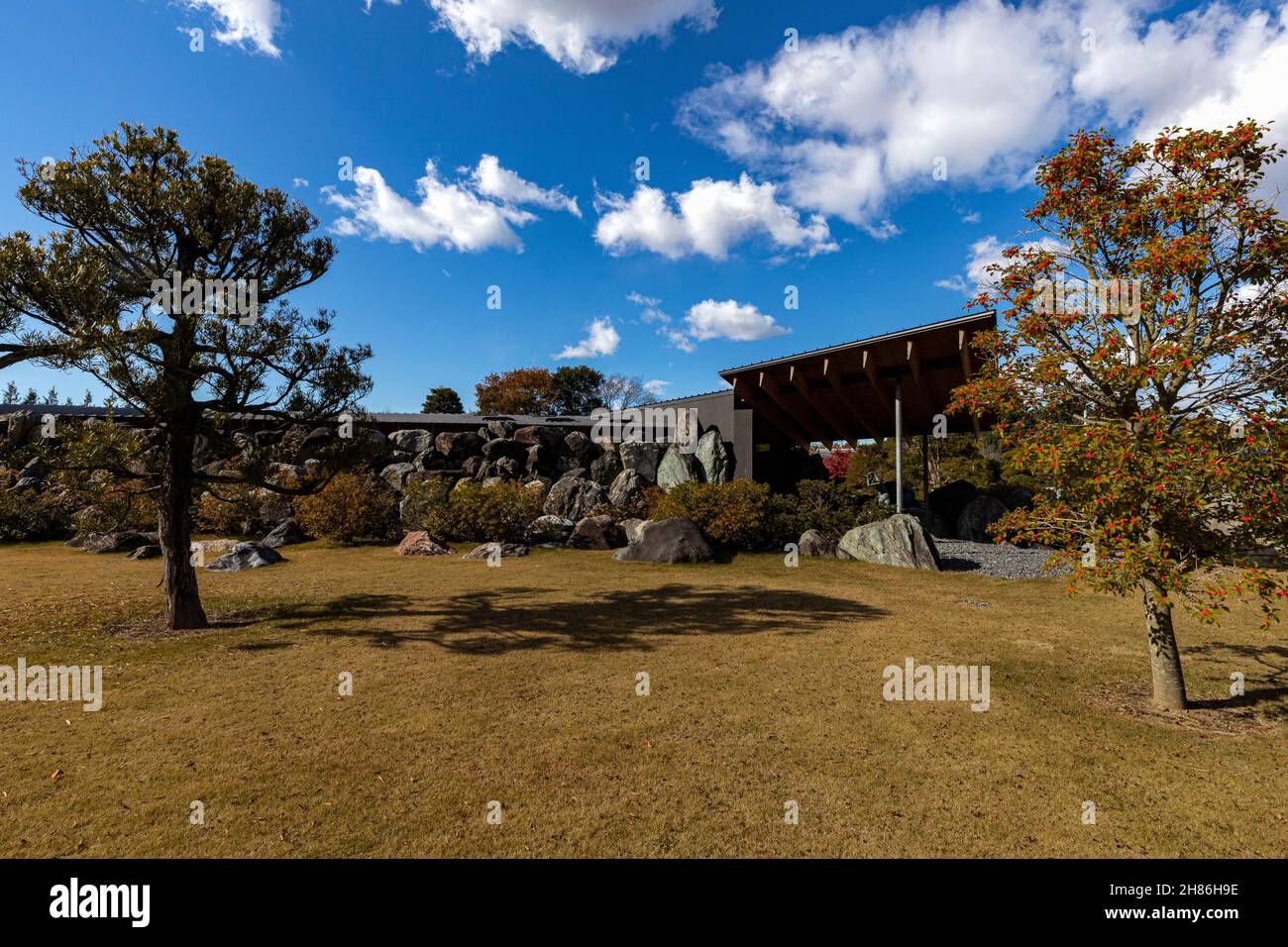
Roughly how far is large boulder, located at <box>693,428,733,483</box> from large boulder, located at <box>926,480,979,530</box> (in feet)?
32.0

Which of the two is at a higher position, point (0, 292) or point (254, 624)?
point (0, 292)

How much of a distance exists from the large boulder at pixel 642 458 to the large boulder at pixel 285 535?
14.0 metres

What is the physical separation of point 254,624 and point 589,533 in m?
12.1

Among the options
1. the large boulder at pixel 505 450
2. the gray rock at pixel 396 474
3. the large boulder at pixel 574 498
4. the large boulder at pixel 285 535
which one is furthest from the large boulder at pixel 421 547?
the large boulder at pixel 505 450

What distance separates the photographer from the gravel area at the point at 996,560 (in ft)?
50.9

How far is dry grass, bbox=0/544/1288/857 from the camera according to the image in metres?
3.84

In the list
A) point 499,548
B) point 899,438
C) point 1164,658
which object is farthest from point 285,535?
point 1164,658

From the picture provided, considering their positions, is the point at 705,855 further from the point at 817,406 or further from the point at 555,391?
the point at 555,391

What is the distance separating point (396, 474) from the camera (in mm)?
27172

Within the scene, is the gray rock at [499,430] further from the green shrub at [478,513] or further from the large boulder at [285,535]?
the large boulder at [285,535]

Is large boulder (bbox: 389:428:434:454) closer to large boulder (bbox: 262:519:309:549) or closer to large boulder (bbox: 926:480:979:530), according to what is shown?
large boulder (bbox: 262:519:309:549)

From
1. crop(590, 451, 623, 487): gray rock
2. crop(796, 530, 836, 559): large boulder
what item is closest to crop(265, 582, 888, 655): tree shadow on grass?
crop(796, 530, 836, 559): large boulder
